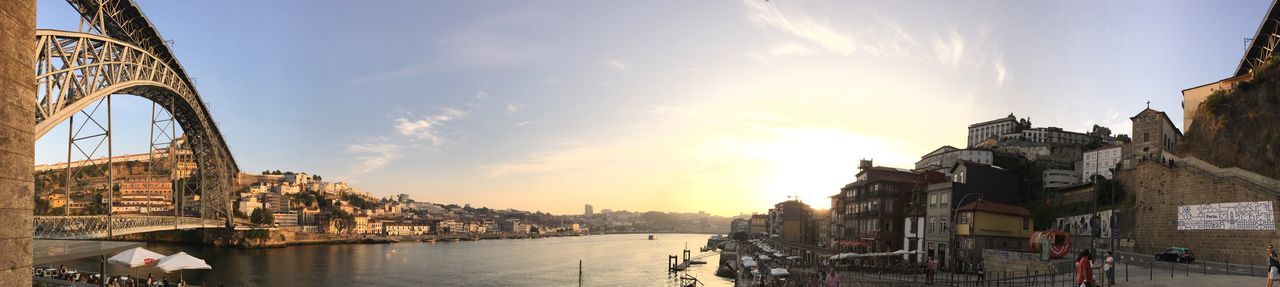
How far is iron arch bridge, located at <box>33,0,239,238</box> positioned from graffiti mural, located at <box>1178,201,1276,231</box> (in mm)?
57138

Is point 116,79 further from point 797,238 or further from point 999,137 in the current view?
point 999,137

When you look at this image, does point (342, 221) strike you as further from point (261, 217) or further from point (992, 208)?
point (992, 208)

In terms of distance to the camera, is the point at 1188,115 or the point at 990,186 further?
the point at 1188,115

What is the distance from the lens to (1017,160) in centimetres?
9731

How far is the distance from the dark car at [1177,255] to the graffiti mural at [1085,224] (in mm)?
17090

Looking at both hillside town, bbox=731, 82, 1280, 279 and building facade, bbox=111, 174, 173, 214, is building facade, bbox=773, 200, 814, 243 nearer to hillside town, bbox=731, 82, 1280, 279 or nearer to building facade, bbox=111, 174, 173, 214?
hillside town, bbox=731, 82, 1280, 279

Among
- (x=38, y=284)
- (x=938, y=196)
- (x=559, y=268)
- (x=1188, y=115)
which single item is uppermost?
(x=1188, y=115)

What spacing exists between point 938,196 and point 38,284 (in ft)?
174

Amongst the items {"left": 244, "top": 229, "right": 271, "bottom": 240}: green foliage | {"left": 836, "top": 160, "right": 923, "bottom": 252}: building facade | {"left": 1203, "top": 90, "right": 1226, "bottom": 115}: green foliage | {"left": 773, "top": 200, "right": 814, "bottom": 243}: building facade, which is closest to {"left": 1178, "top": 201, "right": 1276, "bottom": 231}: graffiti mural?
{"left": 1203, "top": 90, "right": 1226, "bottom": 115}: green foliage

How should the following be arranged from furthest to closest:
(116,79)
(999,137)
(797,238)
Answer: (999,137), (797,238), (116,79)

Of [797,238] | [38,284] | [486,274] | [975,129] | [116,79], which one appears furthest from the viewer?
[975,129]

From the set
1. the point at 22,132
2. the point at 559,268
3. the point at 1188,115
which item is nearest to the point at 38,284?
the point at 22,132

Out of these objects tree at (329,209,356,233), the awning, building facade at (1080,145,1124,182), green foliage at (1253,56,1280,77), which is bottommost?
tree at (329,209,356,233)

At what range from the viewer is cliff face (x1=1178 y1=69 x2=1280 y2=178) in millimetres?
47219
